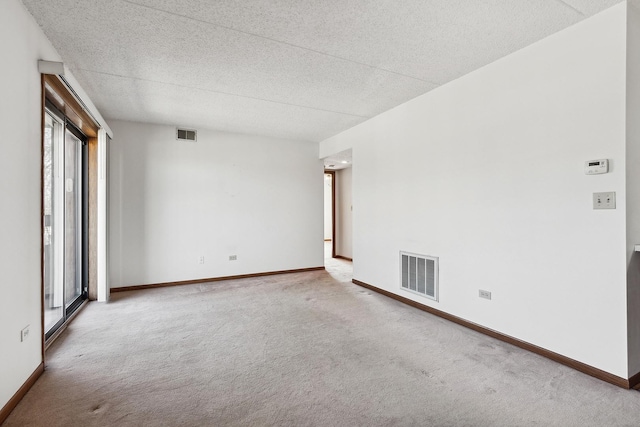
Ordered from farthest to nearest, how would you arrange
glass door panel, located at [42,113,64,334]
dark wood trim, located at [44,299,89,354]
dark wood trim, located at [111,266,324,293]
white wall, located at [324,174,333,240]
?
white wall, located at [324,174,333,240] < dark wood trim, located at [111,266,324,293] < glass door panel, located at [42,113,64,334] < dark wood trim, located at [44,299,89,354]

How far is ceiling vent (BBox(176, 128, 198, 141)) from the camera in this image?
4.82 meters

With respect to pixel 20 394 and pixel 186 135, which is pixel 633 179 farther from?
pixel 186 135

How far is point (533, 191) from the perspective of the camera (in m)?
2.48

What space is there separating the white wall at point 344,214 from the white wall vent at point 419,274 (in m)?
3.43

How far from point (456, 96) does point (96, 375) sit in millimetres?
3955

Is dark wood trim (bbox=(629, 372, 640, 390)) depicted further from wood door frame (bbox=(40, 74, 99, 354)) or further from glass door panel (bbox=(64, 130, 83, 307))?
glass door panel (bbox=(64, 130, 83, 307))

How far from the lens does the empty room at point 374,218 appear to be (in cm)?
187

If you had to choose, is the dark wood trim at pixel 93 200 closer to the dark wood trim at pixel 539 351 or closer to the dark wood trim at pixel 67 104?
the dark wood trim at pixel 67 104

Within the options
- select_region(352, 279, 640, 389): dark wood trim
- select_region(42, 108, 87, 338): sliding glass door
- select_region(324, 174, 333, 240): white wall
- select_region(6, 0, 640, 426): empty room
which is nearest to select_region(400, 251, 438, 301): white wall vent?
select_region(6, 0, 640, 426): empty room

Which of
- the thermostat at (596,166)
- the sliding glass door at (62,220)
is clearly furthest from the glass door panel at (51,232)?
the thermostat at (596,166)

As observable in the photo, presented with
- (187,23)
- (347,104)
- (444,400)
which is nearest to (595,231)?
(444,400)

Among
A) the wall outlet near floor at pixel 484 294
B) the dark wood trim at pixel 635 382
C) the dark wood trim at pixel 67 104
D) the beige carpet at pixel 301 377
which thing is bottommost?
the beige carpet at pixel 301 377

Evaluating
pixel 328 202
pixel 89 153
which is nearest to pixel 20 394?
pixel 89 153

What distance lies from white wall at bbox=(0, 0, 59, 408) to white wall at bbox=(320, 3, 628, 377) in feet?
11.5
